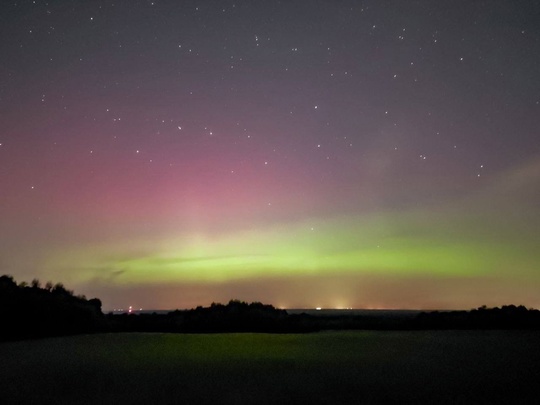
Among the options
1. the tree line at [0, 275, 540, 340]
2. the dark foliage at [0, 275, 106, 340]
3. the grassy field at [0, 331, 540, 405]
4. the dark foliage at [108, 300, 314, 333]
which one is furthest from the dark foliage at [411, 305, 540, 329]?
the dark foliage at [0, 275, 106, 340]

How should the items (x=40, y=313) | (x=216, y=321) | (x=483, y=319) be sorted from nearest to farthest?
(x=40, y=313), (x=483, y=319), (x=216, y=321)

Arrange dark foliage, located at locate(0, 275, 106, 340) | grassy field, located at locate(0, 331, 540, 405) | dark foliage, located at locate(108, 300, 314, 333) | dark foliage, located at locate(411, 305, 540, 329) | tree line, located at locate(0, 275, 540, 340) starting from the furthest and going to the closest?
dark foliage, located at locate(108, 300, 314, 333) < dark foliage, located at locate(411, 305, 540, 329) < tree line, located at locate(0, 275, 540, 340) < dark foliage, located at locate(0, 275, 106, 340) < grassy field, located at locate(0, 331, 540, 405)

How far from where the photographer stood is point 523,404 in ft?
19.6

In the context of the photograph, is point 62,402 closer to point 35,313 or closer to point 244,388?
point 244,388

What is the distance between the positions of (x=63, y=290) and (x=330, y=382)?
16.3m

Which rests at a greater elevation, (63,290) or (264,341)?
(63,290)

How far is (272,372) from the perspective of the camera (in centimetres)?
820

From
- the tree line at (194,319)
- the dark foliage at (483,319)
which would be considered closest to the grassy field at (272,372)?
the tree line at (194,319)

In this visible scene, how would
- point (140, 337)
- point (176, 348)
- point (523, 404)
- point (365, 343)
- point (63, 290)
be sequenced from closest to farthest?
point (523, 404), point (176, 348), point (365, 343), point (140, 337), point (63, 290)

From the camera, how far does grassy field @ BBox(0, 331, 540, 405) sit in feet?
21.3

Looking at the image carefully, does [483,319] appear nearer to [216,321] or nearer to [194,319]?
[216,321]

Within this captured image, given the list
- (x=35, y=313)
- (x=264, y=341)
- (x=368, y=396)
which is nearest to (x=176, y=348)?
(x=264, y=341)

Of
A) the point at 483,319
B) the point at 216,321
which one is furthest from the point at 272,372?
the point at 483,319

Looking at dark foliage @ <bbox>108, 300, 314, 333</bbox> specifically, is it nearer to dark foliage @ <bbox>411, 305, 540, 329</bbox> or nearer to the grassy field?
dark foliage @ <bbox>411, 305, 540, 329</bbox>
